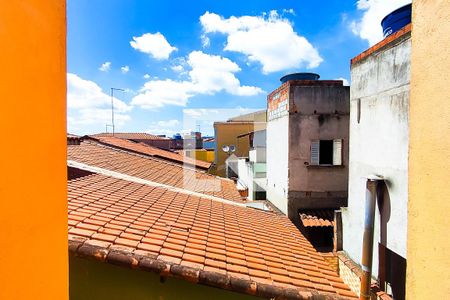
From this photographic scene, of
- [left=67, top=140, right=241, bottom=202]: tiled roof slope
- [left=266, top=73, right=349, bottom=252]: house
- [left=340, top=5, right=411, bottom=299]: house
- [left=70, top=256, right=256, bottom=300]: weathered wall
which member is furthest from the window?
[left=70, top=256, right=256, bottom=300]: weathered wall

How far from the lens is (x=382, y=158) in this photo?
567 cm

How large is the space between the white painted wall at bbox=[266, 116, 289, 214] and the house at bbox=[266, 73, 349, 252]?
1.8 inches

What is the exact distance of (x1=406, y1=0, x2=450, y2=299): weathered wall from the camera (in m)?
1.60

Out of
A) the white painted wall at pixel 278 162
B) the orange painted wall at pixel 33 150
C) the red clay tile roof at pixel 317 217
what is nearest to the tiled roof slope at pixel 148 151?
the white painted wall at pixel 278 162

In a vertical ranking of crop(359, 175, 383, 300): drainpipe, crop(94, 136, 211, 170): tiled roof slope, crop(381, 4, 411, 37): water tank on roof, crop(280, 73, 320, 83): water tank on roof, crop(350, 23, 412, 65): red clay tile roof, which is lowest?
crop(359, 175, 383, 300): drainpipe

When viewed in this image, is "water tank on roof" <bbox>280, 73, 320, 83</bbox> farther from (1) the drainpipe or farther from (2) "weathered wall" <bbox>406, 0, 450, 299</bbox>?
(2) "weathered wall" <bbox>406, 0, 450, 299</bbox>

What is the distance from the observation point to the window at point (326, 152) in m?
11.3

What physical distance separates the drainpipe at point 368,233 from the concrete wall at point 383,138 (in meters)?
0.14

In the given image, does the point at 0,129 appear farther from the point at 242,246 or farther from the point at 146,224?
the point at 242,246

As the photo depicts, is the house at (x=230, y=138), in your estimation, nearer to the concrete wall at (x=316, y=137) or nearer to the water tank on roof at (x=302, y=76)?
the water tank on roof at (x=302, y=76)

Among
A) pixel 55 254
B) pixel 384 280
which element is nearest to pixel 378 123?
pixel 384 280

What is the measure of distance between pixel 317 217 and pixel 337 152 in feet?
9.30

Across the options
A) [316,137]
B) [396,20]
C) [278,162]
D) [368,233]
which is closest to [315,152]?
[316,137]

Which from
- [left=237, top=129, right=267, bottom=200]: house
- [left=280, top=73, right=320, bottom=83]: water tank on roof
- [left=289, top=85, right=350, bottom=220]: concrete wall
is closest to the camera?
[left=289, top=85, right=350, bottom=220]: concrete wall
